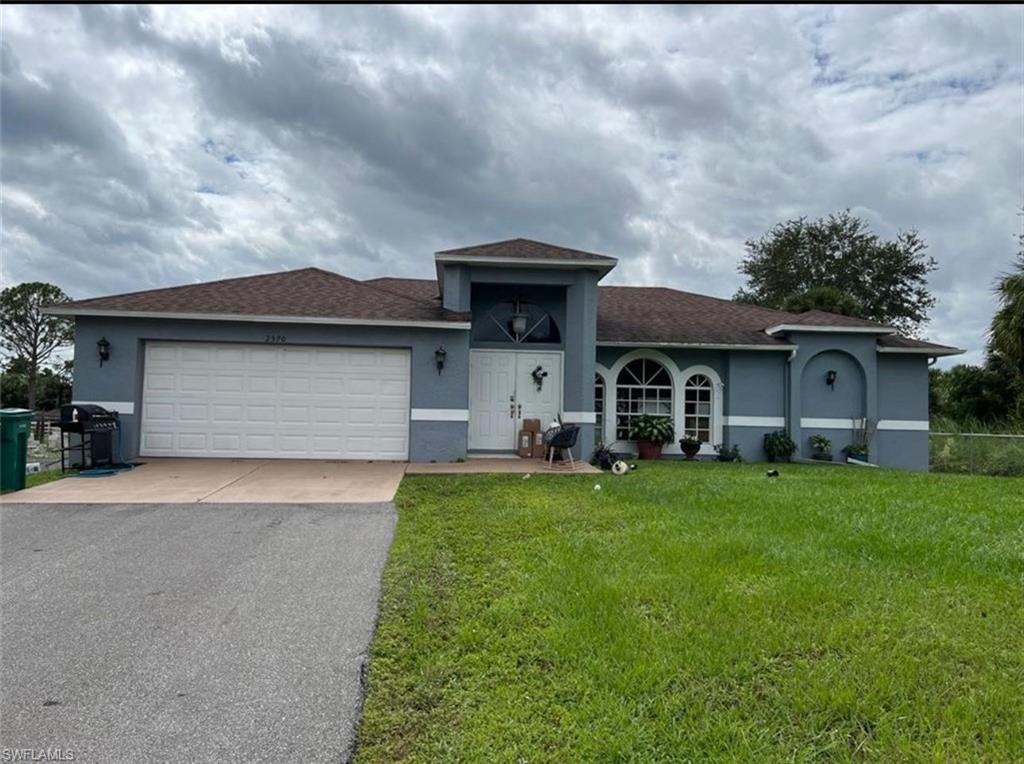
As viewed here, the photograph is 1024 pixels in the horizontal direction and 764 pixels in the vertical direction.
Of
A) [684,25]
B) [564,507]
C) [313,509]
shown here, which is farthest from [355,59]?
[564,507]

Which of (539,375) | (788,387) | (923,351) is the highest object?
(923,351)

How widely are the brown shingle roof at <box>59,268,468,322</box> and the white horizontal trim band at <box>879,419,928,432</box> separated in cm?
995

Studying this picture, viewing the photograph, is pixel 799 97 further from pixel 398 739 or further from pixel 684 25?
pixel 398 739

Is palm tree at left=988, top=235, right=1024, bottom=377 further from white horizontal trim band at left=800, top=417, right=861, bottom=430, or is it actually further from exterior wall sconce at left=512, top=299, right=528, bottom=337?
exterior wall sconce at left=512, top=299, right=528, bottom=337

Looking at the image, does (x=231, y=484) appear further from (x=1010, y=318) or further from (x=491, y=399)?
(x=1010, y=318)

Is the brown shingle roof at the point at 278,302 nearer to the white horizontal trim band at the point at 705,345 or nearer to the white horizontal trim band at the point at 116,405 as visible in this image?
the white horizontal trim band at the point at 116,405

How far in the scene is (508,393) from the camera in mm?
11922

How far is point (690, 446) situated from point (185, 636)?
35.9 feet

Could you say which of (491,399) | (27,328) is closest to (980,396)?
(491,399)

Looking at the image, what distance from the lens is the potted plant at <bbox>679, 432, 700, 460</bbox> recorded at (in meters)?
12.6

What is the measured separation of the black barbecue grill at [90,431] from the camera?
9.38 meters

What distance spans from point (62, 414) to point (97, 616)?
760 cm

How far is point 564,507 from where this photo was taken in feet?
21.9

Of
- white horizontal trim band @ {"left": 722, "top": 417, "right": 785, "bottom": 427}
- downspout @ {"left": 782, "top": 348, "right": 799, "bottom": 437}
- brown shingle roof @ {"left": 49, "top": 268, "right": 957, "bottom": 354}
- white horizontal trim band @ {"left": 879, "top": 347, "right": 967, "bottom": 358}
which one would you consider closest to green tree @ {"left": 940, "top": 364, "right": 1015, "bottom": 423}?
white horizontal trim band @ {"left": 879, "top": 347, "right": 967, "bottom": 358}
